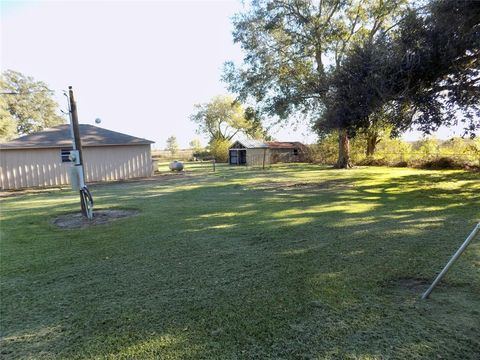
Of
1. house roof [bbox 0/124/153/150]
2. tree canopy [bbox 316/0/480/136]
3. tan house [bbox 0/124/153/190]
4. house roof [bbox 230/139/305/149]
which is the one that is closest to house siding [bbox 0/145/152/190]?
tan house [bbox 0/124/153/190]

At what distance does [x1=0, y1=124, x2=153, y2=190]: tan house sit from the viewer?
16.1 m

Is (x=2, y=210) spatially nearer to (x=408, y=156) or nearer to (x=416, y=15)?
(x=416, y=15)

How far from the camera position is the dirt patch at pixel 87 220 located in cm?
673

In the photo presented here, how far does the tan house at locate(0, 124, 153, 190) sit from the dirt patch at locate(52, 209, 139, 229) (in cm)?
1084

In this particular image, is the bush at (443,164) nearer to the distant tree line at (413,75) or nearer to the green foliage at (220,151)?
the distant tree line at (413,75)

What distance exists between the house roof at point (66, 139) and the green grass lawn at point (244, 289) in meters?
11.7

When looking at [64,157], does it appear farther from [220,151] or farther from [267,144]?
[220,151]

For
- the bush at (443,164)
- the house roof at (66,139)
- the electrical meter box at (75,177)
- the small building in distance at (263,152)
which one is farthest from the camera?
the small building in distance at (263,152)

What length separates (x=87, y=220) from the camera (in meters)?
7.04

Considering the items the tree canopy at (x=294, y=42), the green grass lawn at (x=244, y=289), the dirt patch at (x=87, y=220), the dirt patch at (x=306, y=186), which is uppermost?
the tree canopy at (x=294, y=42)

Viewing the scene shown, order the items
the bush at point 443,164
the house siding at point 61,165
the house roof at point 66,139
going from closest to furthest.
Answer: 1. the house siding at point 61,165
2. the house roof at point 66,139
3. the bush at point 443,164

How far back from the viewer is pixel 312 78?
17359mm

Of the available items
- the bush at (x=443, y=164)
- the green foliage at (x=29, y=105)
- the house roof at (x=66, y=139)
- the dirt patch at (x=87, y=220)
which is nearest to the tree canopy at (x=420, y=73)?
the dirt patch at (x=87, y=220)

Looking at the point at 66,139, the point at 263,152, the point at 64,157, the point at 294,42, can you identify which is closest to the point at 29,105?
the point at 66,139
